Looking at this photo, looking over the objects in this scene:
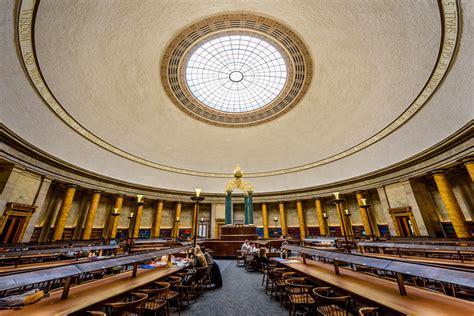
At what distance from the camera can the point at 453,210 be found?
10.3 meters

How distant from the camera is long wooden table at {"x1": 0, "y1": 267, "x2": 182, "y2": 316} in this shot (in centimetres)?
245

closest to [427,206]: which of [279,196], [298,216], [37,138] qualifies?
[298,216]

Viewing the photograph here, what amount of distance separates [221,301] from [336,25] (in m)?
12.2

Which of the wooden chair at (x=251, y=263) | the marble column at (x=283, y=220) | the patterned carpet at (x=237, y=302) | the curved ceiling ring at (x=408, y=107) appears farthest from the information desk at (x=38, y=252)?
the marble column at (x=283, y=220)

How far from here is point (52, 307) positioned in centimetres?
258

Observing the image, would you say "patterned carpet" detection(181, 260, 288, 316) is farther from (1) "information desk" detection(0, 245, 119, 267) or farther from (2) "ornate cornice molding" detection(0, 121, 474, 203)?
(2) "ornate cornice molding" detection(0, 121, 474, 203)

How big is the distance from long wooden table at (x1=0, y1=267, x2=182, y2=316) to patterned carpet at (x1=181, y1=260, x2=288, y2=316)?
4.66 feet

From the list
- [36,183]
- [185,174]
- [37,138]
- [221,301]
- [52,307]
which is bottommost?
[221,301]

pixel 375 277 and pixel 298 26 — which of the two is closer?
pixel 375 277

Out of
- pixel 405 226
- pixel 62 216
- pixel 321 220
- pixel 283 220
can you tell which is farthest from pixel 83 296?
pixel 283 220

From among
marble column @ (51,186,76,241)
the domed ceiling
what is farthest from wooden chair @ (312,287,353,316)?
marble column @ (51,186,76,241)

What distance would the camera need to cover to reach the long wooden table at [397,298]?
7.59ft

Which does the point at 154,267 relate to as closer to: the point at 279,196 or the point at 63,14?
the point at 63,14

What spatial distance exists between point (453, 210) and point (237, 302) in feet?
41.9
